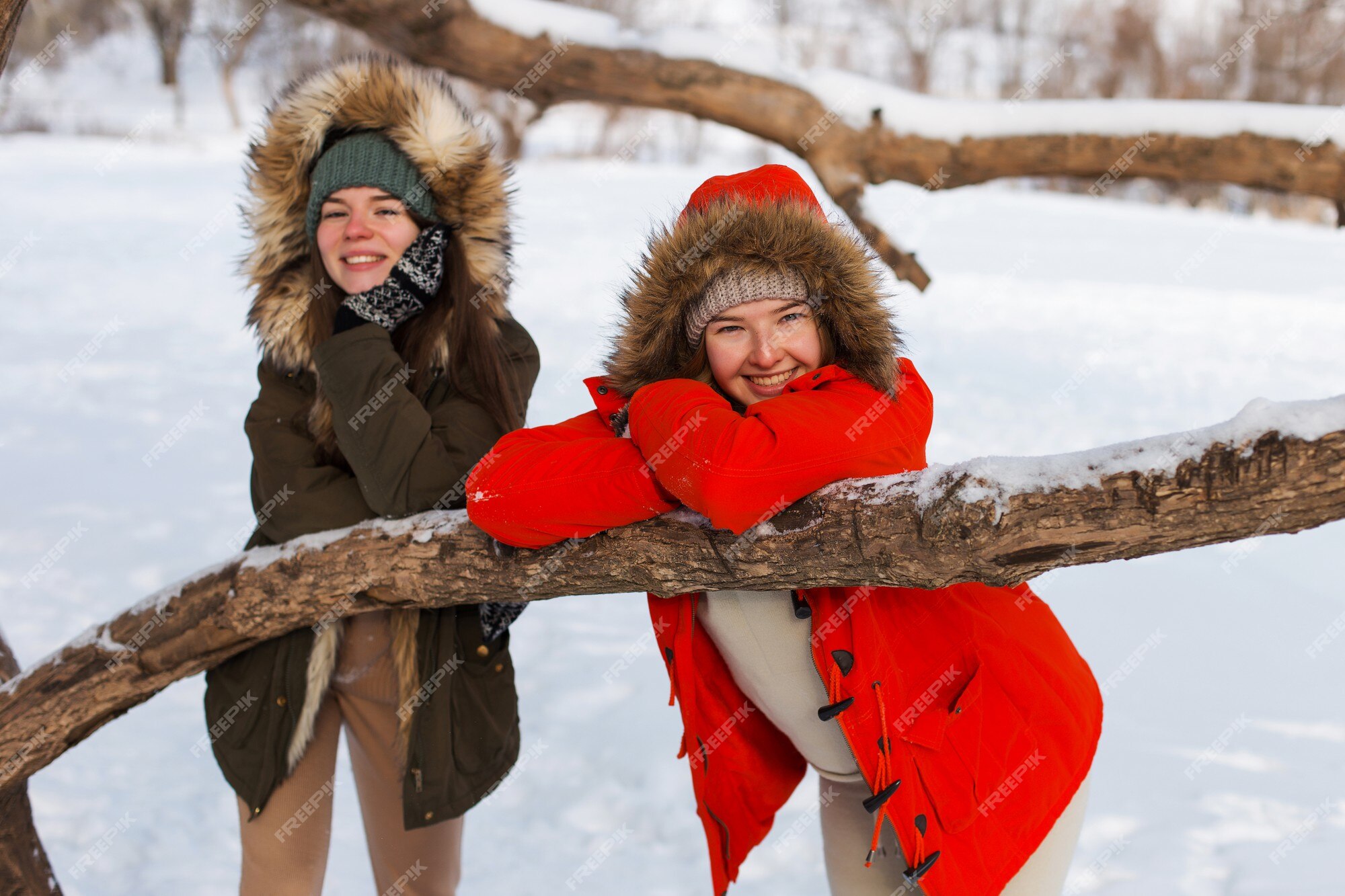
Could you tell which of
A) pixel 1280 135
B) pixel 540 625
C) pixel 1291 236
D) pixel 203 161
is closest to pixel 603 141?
pixel 203 161

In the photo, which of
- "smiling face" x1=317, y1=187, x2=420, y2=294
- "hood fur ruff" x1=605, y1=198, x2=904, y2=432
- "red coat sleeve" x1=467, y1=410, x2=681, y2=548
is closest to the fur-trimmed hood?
"hood fur ruff" x1=605, y1=198, x2=904, y2=432

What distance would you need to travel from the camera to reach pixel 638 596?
5.15 metres

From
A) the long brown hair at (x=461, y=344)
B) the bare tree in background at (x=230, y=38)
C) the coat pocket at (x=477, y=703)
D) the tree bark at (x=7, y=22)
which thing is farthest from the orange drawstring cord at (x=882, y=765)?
the bare tree in background at (x=230, y=38)

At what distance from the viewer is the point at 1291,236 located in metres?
11.6

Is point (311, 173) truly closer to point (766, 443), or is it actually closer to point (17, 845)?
point (766, 443)

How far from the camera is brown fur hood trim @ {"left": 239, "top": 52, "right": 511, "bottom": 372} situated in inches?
87.2

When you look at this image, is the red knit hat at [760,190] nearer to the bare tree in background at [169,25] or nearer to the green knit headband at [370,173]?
the green knit headband at [370,173]

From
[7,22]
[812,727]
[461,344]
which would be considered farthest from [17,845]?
[812,727]

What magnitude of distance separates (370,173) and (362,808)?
1.40 meters

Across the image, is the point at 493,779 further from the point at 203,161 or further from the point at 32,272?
the point at 203,161

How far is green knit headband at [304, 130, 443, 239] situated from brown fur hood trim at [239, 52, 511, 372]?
0.03 metres

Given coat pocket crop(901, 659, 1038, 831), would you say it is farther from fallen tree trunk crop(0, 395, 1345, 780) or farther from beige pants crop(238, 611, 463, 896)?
beige pants crop(238, 611, 463, 896)

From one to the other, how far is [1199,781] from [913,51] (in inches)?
998

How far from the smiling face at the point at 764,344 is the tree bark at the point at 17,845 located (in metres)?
1.80
